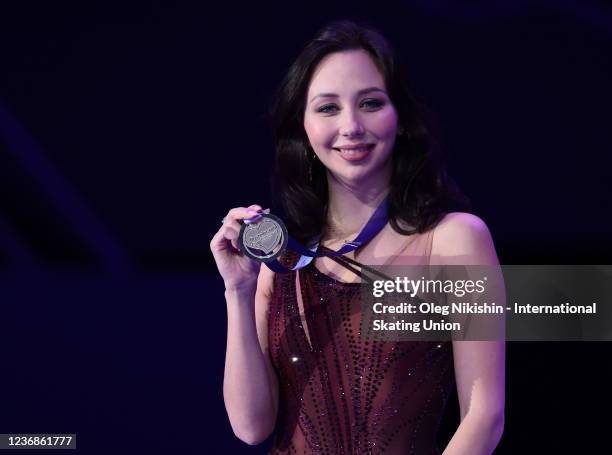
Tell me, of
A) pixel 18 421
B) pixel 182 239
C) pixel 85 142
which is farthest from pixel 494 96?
pixel 18 421

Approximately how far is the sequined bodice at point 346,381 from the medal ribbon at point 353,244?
0.04m

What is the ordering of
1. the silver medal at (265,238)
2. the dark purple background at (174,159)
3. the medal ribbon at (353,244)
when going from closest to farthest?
the silver medal at (265,238), the medal ribbon at (353,244), the dark purple background at (174,159)

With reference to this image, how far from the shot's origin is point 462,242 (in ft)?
5.23

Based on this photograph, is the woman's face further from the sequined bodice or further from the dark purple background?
the dark purple background

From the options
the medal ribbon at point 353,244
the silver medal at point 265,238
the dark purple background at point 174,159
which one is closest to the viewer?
the silver medal at point 265,238

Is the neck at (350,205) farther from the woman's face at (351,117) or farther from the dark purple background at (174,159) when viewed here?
the dark purple background at (174,159)

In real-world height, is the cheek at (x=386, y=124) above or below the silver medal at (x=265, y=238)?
above

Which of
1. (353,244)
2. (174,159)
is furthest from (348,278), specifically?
(174,159)

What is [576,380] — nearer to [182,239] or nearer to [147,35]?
[182,239]

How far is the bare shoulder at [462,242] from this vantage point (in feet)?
5.21

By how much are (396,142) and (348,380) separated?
47 cm

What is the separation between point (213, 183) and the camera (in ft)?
8.23

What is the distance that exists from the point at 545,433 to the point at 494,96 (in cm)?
84

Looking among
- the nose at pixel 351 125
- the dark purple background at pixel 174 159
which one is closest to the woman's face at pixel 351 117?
the nose at pixel 351 125
